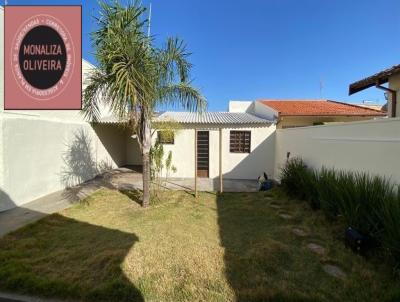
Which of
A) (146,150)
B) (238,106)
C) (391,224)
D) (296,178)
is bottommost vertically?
(391,224)

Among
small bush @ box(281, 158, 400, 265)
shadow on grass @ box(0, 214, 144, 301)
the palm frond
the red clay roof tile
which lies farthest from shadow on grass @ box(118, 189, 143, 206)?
the red clay roof tile

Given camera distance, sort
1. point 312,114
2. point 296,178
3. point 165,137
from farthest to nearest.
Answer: point 312,114 < point 165,137 < point 296,178

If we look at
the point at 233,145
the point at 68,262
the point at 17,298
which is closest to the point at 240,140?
the point at 233,145

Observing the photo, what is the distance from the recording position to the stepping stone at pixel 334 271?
13.2 ft

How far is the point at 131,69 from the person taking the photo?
644 centimetres

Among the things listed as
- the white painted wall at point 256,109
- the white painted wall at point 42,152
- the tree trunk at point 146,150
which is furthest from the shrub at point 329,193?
the white painted wall at point 42,152

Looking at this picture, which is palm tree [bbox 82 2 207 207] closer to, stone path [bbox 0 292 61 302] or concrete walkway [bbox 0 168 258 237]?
concrete walkway [bbox 0 168 258 237]

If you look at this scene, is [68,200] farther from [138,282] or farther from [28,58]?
[138,282]

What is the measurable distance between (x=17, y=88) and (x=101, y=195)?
4.41 meters

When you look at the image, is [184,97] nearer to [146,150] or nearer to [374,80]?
[146,150]

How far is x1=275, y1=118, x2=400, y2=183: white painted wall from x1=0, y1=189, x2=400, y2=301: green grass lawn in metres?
1.65

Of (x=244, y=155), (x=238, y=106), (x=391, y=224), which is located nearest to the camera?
(x=391, y=224)

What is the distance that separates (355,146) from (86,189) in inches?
385

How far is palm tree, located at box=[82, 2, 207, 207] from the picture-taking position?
641 cm
